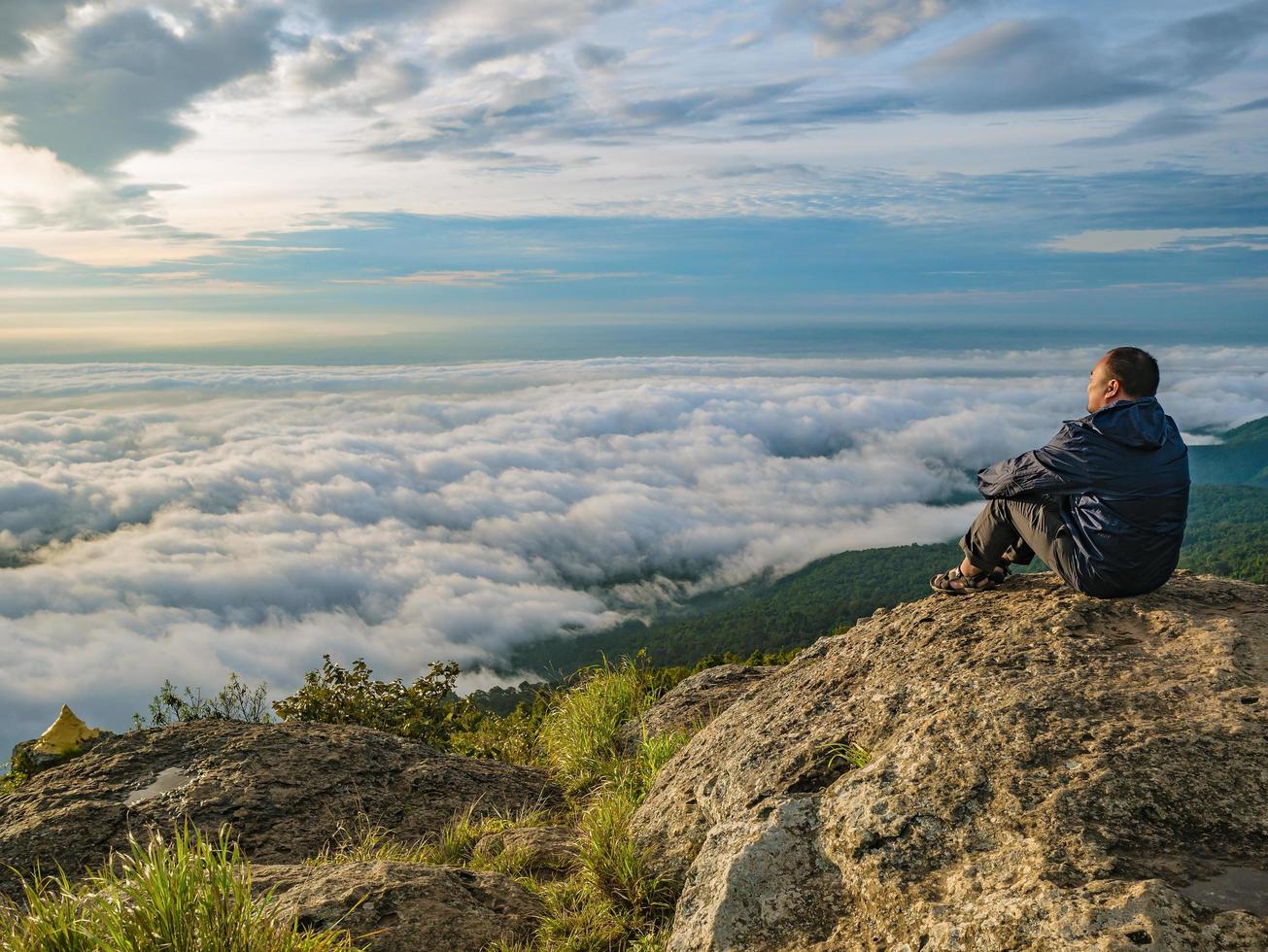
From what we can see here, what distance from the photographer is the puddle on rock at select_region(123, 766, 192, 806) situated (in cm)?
704

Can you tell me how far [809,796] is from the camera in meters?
4.64

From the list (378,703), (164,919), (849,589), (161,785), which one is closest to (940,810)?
(164,919)

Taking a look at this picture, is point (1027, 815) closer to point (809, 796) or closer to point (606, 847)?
point (809, 796)

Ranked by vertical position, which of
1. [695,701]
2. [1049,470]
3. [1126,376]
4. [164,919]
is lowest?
[695,701]

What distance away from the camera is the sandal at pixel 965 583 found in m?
6.16

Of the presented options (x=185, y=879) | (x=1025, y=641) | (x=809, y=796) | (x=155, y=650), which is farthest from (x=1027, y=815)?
(x=155, y=650)

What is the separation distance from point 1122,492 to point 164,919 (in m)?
5.74

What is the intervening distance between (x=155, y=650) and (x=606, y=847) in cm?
12552

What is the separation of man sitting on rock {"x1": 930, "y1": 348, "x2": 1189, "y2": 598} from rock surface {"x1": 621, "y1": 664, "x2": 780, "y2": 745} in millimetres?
3360

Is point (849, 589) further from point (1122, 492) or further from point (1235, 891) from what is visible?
point (1235, 891)

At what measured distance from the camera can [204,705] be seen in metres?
11.0

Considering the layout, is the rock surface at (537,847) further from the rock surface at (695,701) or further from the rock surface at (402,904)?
the rock surface at (695,701)

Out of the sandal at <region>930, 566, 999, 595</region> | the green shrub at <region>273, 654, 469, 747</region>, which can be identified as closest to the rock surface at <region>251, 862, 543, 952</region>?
the sandal at <region>930, 566, 999, 595</region>

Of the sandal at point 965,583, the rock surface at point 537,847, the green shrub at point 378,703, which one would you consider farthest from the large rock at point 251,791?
the sandal at point 965,583
